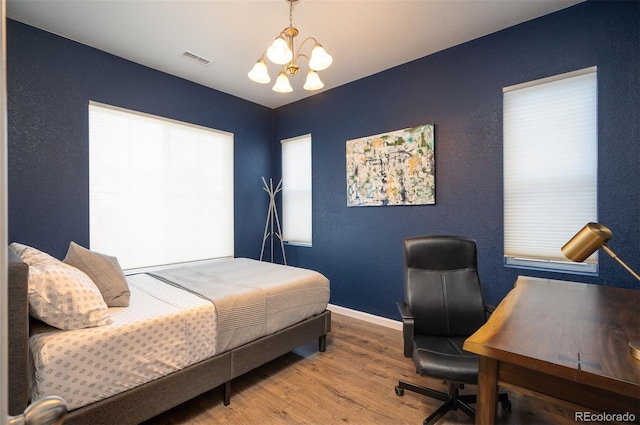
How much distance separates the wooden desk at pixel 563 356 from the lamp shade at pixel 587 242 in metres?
0.31

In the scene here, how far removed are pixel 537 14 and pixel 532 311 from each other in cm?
245

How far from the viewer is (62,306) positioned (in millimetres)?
1411

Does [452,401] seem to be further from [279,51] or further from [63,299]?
[279,51]

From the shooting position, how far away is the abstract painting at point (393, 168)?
117 inches

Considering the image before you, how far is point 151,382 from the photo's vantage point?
161 cm

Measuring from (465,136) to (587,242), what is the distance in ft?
6.06

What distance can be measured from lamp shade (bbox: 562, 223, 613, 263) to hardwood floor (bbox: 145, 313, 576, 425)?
123 cm

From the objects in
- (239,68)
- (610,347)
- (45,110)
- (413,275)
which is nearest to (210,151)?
(239,68)

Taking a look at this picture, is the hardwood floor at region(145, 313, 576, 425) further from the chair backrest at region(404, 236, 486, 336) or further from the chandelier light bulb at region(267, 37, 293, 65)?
the chandelier light bulb at region(267, 37, 293, 65)

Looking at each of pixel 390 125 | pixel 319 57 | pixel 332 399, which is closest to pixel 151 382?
pixel 332 399

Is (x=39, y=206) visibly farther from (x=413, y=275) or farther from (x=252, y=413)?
(x=413, y=275)

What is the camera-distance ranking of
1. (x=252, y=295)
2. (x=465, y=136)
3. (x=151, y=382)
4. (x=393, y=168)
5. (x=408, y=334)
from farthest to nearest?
(x=393, y=168) → (x=465, y=136) → (x=252, y=295) → (x=408, y=334) → (x=151, y=382)

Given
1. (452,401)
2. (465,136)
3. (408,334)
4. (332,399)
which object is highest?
(465,136)

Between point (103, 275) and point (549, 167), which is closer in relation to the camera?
point (103, 275)
